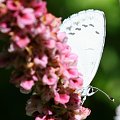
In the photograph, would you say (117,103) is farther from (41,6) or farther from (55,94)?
(41,6)

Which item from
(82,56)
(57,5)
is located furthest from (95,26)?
(57,5)

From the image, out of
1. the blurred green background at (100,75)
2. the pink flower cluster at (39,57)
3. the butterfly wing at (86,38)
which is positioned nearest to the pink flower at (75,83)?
the pink flower cluster at (39,57)

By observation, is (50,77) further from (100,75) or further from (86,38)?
(100,75)

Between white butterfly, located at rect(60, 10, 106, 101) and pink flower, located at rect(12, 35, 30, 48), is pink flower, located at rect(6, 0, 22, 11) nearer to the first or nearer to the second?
pink flower, located at rect(12, 35, 30, 48)

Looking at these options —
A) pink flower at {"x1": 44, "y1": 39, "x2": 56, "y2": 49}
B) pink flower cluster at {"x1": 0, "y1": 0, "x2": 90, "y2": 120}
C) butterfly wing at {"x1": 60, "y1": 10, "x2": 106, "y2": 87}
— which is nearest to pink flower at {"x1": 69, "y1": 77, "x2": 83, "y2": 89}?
pink flower cluster at {"x1": 0, "y1": 0, "x2": 90, "y2": 120}

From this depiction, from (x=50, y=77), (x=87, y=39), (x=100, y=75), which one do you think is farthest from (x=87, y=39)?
(x=50, y=77)

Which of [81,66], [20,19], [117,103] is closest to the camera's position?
[20,19]
